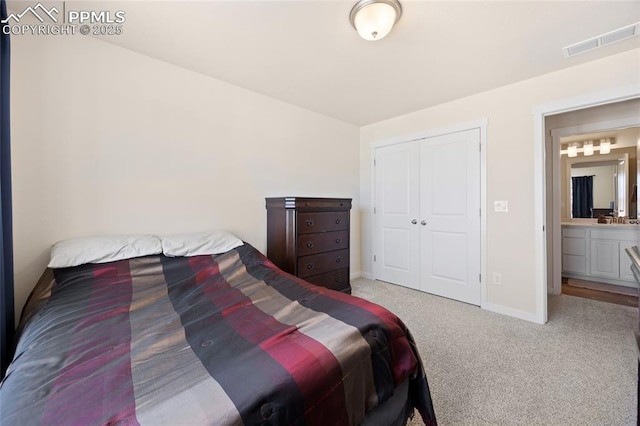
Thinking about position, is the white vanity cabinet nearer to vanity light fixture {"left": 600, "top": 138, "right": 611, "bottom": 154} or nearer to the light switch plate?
vanity light fixture {"left": 600, "top": 138, "right": 611, "bottom": 154}

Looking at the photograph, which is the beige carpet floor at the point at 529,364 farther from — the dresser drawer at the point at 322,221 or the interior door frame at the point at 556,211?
the dresser drawer at the point at 322,221

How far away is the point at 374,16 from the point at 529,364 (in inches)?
101

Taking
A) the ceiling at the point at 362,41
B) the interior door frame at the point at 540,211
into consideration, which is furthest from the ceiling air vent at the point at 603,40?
the interior door frame at the point at 540,211

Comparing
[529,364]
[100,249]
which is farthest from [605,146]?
[100,249]

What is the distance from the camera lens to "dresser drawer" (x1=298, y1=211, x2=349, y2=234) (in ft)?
8.65

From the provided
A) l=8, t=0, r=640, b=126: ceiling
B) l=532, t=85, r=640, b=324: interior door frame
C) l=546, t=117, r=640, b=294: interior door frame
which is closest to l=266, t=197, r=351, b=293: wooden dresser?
l=8, t=0, r=640, b=126: ceiling

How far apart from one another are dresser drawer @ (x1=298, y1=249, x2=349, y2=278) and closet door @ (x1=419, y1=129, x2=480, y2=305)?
3.68 feet

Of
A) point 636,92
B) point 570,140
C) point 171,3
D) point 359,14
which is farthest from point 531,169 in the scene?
point 171,3

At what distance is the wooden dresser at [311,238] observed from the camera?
259 centimetres

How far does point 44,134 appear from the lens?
5.58 ft

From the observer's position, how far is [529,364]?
183 centimetres

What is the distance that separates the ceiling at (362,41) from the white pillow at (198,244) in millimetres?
1488

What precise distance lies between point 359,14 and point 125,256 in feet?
7.09

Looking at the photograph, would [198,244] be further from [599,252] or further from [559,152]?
[599,252]
